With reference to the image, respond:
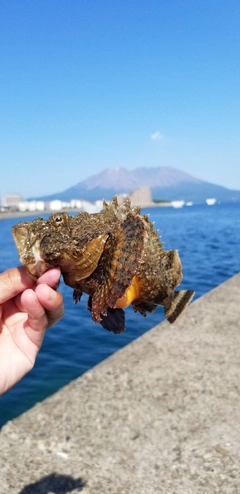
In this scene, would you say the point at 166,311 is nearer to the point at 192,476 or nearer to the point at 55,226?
the point at 55,226

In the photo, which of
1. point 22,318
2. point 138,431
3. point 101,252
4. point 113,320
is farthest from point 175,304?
point 138,431

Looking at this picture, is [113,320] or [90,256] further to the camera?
[113,320]

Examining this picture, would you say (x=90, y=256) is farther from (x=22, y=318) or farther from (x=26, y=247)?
(x=22, y=318)

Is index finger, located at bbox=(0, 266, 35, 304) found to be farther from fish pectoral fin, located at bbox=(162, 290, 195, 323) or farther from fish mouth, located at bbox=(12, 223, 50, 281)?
fish pectoral fin, located at bbox=(162, 290, 195, 323)

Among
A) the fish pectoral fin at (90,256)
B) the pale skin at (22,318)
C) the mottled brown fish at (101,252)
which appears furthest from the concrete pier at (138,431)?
the fish pectoral fin at (90,256)

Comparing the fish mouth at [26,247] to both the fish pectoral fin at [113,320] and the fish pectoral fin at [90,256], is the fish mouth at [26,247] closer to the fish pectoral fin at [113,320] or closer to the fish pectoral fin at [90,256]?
the fish pectoral fin at [90,256]

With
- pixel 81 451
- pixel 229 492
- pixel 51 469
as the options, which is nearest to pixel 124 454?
pixel 81 451
